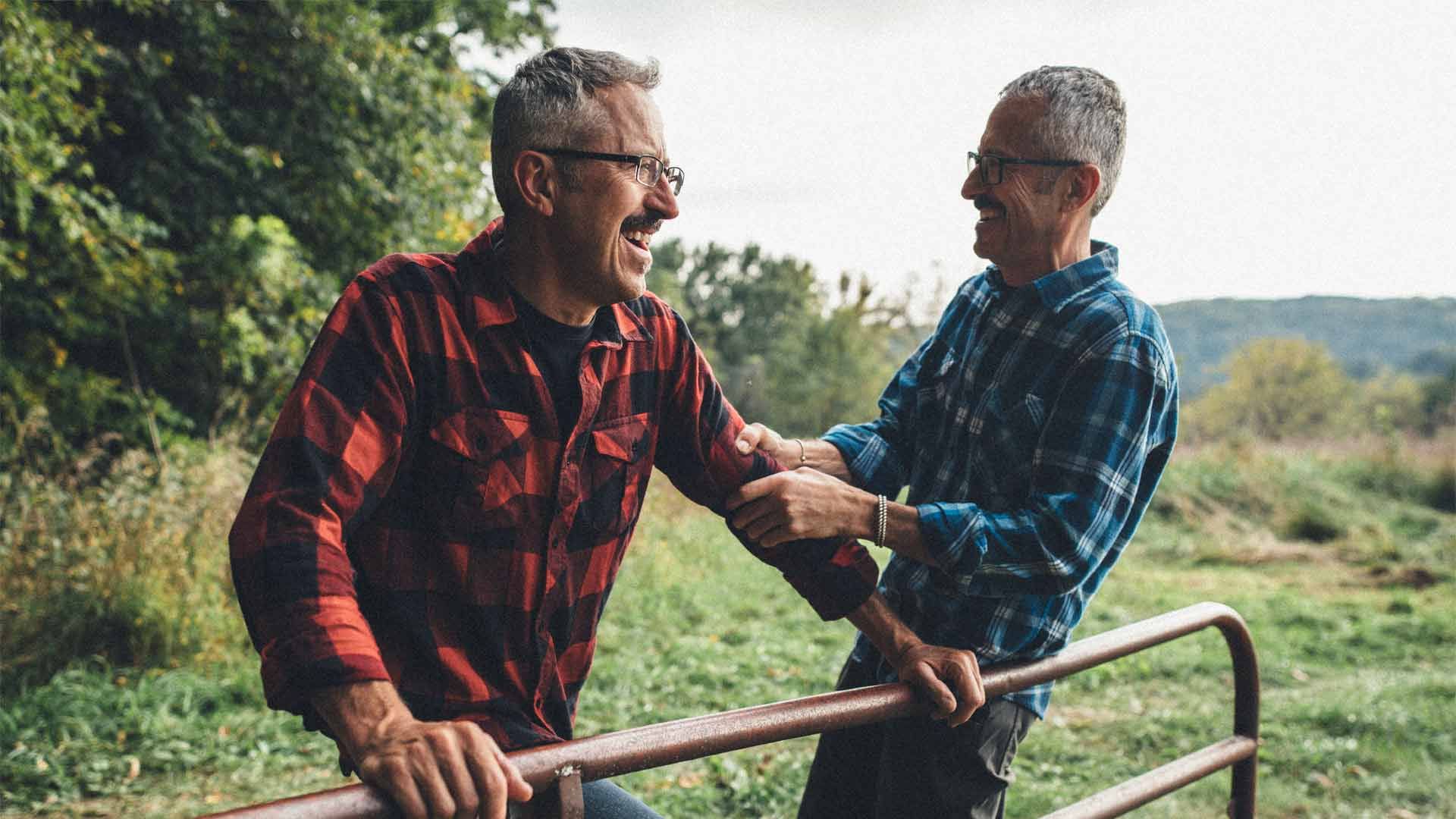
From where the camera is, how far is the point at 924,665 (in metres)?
1.84

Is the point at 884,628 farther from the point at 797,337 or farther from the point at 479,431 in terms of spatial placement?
the point at 797,337

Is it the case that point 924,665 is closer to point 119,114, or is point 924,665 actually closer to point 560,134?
point 560,134

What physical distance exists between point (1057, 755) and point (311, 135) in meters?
7.44

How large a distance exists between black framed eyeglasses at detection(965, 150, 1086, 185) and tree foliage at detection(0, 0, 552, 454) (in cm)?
613

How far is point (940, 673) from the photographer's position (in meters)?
1.85

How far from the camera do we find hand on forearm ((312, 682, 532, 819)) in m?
1.15

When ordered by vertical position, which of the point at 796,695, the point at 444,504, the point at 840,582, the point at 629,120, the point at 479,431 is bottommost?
the point at 796,695

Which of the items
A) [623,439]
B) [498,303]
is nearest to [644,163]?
[498,303]

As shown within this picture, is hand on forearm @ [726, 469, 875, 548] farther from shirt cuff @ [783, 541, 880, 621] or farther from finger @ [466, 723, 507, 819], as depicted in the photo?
finger @ [466, 723, 507, 819]

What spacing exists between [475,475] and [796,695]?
16.6 feet

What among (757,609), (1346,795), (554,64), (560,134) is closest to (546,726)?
(560,134)

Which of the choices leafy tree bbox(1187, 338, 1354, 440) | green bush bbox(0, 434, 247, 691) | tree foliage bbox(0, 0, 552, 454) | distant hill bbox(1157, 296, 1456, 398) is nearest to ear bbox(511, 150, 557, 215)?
green bush bbox(0, 434, 247, 691)

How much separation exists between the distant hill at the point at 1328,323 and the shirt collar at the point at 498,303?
63211mm

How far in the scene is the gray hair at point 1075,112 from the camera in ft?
6.73
